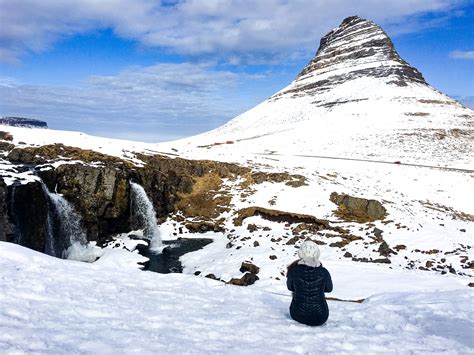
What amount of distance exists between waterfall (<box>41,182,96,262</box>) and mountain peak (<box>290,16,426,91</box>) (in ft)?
324

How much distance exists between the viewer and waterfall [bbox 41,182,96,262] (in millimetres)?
22234

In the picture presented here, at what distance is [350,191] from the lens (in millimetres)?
29594

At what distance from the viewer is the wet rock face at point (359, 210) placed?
25844 mm

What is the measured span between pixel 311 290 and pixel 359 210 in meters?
20.5

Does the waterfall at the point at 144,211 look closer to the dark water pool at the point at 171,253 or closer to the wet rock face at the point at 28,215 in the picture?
the dark water pool at the point at 171,253

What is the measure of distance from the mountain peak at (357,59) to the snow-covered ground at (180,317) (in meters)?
105

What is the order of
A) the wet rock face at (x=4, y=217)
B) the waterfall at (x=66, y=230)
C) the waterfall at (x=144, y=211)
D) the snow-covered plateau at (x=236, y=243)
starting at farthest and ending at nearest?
the waterfall at (x=144, y=211) → the waterfall at (x=66, y=230) → the wet rock face at (x=4, y=217) → the snow-covered plateau at (x=236, y=243)

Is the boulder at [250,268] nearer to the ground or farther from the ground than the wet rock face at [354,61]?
nearer to the ground

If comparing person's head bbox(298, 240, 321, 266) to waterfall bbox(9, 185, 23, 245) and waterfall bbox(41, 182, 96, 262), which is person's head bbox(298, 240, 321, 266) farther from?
waterfall bbox(41, 182, 96, 262)

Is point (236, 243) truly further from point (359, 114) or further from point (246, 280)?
point (359, 114)

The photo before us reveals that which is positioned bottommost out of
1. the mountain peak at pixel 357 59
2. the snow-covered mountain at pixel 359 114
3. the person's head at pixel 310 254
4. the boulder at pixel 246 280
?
the boulder at pixel 246 280

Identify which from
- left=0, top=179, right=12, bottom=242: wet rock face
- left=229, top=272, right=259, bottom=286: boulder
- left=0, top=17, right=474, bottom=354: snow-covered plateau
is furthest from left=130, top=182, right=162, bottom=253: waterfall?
left=229, top=272, right=259, bottom=286: boulder

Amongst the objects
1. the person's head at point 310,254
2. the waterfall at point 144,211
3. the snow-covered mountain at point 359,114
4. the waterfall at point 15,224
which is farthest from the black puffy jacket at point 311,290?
the snow-covered mountain at point 359,114

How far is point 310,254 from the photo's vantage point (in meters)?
7.32
